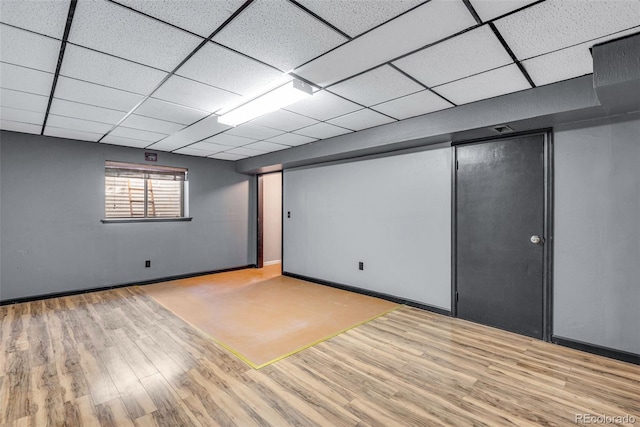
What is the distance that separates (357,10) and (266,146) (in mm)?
3423

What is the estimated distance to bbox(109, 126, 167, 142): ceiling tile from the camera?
→ 3.92 meters

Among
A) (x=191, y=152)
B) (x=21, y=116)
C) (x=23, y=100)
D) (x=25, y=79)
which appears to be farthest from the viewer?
(x=191, y=152)

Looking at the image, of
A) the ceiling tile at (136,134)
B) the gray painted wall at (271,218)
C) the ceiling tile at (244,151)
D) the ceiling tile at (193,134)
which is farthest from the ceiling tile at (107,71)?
the gray painted wall at (271,218)

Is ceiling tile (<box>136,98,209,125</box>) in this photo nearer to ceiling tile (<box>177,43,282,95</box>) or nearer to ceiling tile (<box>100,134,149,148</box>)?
ceiling tile (<box>177,43,282,95</box>)

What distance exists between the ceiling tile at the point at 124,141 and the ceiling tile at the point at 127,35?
9.03 feet

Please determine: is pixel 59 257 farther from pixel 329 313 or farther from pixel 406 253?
pixel 406 253

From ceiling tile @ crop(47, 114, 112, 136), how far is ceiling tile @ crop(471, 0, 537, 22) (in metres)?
3.99

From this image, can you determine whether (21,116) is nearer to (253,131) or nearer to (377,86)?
(253,131)

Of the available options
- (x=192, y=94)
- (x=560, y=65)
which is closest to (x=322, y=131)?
(x=192, y=94)

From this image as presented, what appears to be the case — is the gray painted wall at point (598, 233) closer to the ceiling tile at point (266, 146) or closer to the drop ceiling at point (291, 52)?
the drop ceiling at point (291, 52)

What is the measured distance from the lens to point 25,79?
2389 millimetres

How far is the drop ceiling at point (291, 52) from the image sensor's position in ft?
5.24

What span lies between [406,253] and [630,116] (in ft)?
8.09

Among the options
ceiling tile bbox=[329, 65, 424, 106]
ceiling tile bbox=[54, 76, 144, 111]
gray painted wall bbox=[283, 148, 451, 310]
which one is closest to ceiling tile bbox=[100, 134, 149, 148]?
ceiling tile bbox=[54, 76, 144, 111]
